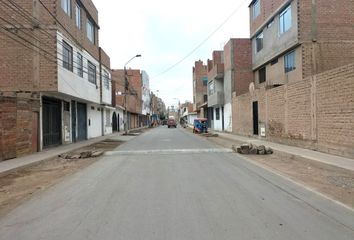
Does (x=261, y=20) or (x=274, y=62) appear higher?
(x=261, y=20)

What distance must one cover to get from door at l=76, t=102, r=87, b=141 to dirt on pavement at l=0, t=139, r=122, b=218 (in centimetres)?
1404

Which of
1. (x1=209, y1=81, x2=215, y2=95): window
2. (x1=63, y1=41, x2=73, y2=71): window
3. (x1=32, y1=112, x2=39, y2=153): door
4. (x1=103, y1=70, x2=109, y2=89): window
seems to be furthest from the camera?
(x1=209, y1=81, x2=215, y2=95): window

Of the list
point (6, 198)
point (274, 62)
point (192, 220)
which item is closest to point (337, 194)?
point (192, 220)

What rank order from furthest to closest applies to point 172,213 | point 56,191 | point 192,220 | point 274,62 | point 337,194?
point 274,62 → point 56,191 → point 337,194 → point 172,213 → point 192,220

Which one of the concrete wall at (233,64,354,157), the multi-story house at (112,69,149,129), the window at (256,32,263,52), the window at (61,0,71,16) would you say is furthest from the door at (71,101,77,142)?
the window at (256,32,263,52)

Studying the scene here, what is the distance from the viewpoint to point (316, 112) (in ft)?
57.9

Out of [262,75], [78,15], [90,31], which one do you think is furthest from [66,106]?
[262,75]

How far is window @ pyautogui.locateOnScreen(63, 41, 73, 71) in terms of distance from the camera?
76.2ft

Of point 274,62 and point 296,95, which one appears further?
point 274,62

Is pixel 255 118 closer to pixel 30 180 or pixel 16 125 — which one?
pixel 16 125

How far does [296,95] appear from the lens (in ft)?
67.1

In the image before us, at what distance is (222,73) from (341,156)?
32709mm

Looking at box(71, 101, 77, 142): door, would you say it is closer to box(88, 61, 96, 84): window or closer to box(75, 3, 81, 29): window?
box(88, 61, 96, 84): window

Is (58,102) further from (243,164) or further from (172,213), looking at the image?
(172,213)
